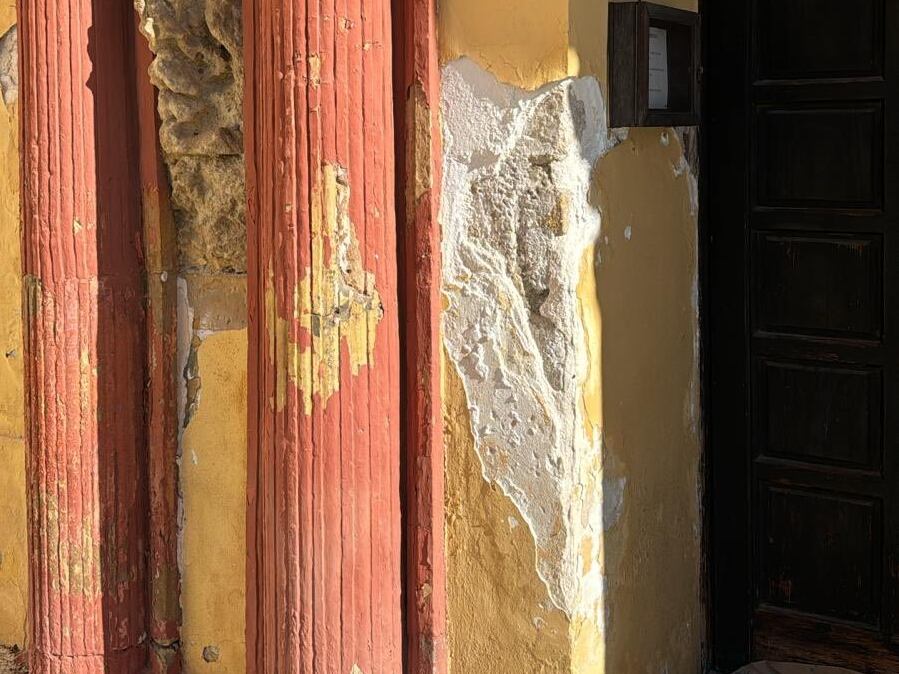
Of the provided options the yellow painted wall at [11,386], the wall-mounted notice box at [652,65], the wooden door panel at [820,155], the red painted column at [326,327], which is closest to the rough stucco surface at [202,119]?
the red painted column at [326,327]

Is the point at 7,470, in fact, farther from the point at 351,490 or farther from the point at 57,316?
the point at 351,490

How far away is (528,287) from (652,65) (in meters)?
0.53

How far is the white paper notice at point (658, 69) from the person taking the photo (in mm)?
2641

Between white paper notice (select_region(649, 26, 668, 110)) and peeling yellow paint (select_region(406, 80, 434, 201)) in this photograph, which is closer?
peeling yellow paint (select_region(406, 80, 434, 201))

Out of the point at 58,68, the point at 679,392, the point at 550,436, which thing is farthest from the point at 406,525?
the point at 58,68

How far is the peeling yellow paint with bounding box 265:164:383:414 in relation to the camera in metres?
2.42

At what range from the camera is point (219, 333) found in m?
2.89

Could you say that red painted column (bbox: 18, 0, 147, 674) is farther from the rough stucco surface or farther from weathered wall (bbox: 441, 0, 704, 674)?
weathered wall (bbox: 441, 0, 704, 674)

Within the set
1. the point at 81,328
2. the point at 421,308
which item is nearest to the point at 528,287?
the point at 421,308

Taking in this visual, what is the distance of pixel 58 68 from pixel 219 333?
0.63m

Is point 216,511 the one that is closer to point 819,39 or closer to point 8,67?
point 8,67

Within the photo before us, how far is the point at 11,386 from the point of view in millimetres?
3346

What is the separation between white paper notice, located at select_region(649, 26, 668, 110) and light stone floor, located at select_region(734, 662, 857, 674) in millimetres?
1248

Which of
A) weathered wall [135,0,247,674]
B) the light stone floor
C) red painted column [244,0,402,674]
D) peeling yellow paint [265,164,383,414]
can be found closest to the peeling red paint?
weathered wall [135,0,247,674]
